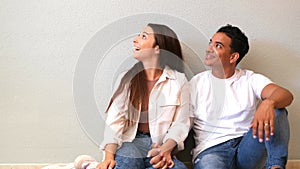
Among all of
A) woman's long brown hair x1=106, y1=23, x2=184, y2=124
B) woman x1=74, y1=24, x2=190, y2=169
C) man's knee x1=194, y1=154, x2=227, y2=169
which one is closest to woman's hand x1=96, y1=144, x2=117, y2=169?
woman x1=74, y1=24, x2=190, y2=169

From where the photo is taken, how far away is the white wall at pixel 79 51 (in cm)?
167

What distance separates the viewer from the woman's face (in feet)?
4.98

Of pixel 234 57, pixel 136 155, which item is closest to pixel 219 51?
pixel 234 57

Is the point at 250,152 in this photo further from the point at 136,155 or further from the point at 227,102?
the point at 136,155

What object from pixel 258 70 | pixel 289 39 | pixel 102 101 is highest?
pixel 289 39

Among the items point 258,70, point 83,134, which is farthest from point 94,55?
point 258,70

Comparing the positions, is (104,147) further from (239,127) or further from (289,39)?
(289,39)

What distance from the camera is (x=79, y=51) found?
1.70 m

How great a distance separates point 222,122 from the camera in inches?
60.9

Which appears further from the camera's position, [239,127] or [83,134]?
[83,134]

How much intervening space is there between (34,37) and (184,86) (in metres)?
0.71

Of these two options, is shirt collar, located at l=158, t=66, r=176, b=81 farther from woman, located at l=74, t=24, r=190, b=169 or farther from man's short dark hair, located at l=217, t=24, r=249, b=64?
man's short dark hair, located at l=217, t=24, r=249, b=64

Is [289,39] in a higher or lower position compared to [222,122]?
higher

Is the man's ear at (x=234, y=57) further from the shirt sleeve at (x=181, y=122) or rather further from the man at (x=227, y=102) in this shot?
the shirt sleeve at (x=181, y=122)
